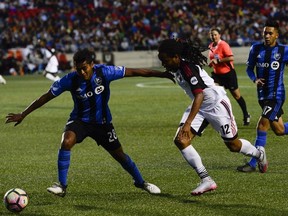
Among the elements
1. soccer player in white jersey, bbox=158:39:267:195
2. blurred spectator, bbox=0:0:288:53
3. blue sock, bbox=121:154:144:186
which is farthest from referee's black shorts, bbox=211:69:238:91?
blurred spectator, bbox=0:0:288:53

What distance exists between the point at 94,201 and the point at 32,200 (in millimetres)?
776

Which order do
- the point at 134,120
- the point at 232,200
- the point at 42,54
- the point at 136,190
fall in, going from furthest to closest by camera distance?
the point at 42,54 → the point at 134,120 → the point at 136,190 → the point at 232,200

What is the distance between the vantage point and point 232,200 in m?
10.0

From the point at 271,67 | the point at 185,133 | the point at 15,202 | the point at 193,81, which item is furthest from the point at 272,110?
the point at 15,202

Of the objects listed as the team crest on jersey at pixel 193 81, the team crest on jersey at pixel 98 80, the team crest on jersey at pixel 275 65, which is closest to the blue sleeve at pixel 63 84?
the team crest on jersey at pixel 98 80

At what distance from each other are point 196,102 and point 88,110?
1358 mm

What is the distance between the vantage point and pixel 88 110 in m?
10.5

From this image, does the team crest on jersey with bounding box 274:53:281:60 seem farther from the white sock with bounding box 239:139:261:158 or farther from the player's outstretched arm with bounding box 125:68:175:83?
the player's outstretched arm with bounding box 125:68:175:83

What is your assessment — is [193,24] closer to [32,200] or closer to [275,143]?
[275,143]

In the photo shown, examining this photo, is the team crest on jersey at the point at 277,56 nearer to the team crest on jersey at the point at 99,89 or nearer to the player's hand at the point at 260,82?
the player's hand at the point at 260,82

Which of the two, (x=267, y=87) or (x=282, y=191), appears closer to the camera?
(x=282, y=191)

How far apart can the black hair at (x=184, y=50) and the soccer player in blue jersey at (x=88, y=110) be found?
0.97 feet

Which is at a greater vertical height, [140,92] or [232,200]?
[232,200]

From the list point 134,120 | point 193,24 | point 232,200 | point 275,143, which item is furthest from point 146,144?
point 193,24
